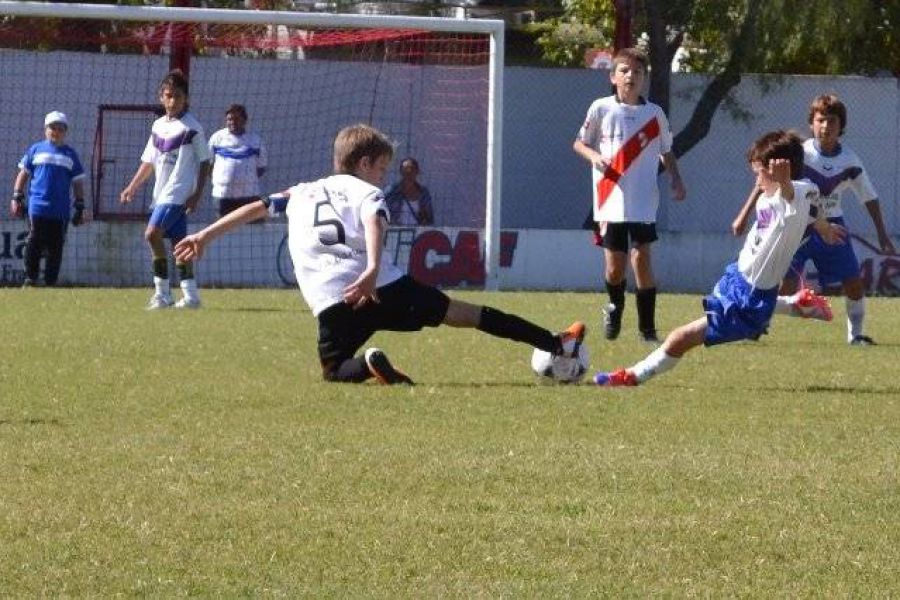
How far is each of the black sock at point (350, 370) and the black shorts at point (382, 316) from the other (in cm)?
4

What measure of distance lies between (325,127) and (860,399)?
16.5 meters

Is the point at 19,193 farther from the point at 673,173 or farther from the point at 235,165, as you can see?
the point at 673,173

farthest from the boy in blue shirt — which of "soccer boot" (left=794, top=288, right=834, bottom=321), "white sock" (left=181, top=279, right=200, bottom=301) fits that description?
"soccer boot" (left=794, top=288, right=834, bottom=321)

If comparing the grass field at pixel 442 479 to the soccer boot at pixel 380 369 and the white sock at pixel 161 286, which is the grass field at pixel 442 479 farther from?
the white sock at pixel 161 286

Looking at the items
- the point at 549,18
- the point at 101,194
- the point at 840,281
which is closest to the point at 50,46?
the point at 101,194

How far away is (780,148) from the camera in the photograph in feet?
30.8

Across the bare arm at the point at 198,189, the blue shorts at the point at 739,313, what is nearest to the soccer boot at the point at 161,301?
the bare arm at the point at 198,189

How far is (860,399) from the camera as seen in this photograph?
9.73 m

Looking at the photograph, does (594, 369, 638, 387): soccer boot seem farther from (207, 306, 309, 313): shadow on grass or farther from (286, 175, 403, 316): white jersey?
(207, 306, 309, 313): shadow on grass

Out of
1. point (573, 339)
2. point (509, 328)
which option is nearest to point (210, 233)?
point (509, 328)

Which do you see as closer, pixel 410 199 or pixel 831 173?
pixel 831 173

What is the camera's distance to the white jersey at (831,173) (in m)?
13.6

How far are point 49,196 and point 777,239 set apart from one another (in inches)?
485

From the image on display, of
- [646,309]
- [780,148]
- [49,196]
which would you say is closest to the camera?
[780,148]
